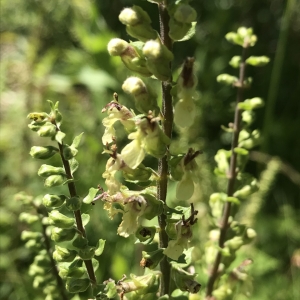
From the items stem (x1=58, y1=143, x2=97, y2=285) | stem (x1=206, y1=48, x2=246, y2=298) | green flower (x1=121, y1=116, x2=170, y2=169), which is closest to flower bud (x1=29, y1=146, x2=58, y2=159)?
stem (x1=58, y1=143, x2=97, y2=285)

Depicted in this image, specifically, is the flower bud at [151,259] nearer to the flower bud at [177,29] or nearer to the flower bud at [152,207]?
the flower bud at [152,207]

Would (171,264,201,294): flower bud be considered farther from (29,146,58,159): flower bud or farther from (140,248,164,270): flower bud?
(29,146,58,159): flower bud

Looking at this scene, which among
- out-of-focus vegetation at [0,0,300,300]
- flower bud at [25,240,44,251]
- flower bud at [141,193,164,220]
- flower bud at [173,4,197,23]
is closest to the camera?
flower bud at [173,4,197,23]

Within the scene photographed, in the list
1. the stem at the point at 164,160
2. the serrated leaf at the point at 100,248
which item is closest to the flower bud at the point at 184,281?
the stem at the point at 164,160

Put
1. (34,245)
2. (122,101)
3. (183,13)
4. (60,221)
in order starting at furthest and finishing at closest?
(122,101) → (34,245) → (60,221) → (183,13)

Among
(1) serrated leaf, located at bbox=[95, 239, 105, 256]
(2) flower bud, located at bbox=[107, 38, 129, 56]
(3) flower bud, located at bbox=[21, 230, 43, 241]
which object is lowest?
(3) flower bud, located at bbox=[21, 230, 43, 241]

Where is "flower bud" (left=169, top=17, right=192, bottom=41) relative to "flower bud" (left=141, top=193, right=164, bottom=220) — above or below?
above

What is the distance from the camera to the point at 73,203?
28.5 inches

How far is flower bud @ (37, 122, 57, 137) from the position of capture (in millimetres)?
686

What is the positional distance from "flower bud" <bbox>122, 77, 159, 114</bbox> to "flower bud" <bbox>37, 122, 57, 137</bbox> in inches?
5.2

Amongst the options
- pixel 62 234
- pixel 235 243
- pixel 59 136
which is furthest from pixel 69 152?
pixel 235 243

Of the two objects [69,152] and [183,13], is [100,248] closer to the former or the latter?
[69,152]

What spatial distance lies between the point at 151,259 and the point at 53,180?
8.7 inches

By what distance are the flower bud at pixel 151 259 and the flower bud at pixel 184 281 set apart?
2.1 inches
